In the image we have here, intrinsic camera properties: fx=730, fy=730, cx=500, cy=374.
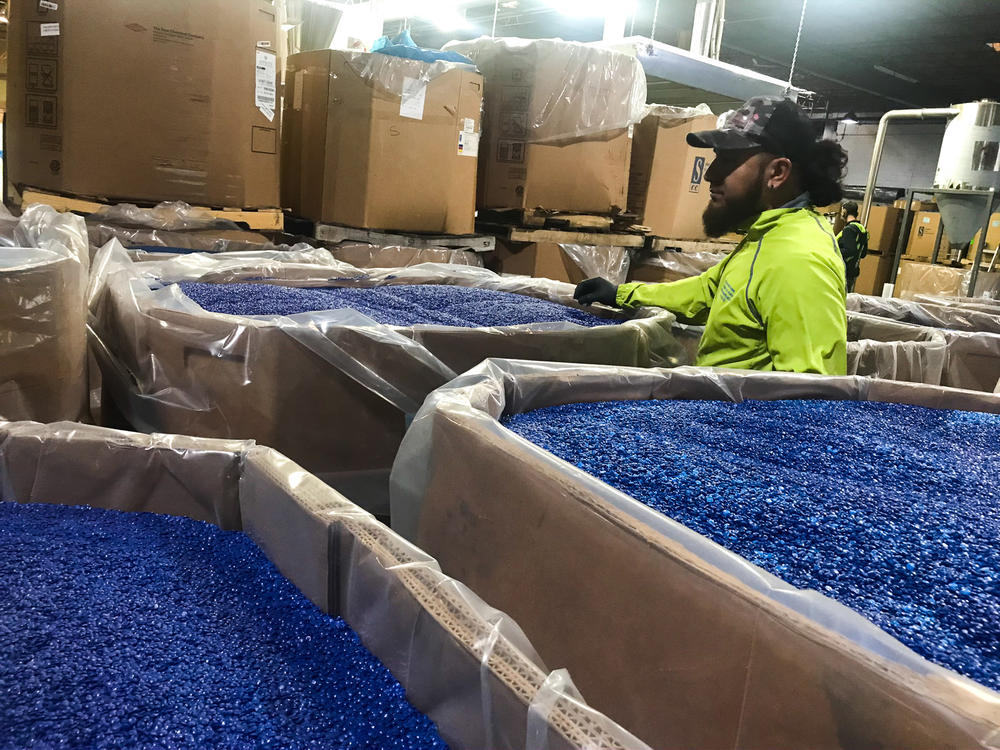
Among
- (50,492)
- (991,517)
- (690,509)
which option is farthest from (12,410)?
(991,517)

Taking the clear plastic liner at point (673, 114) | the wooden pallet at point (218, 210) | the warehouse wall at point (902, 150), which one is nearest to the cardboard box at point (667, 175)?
the clear plastic liner at point (673, 114)

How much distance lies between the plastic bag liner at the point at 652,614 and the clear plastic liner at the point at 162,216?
6.62 ft

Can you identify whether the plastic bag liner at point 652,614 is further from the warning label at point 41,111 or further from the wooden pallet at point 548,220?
the wooden pallet at point 548,220

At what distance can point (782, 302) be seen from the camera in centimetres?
176

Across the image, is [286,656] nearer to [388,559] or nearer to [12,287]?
[388,559]

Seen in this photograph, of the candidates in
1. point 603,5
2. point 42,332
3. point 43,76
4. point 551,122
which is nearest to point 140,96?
point 43,76

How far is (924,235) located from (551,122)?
19.9 feet

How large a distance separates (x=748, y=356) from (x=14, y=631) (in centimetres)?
167

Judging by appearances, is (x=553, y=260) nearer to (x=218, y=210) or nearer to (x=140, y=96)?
(x=218, y=210)

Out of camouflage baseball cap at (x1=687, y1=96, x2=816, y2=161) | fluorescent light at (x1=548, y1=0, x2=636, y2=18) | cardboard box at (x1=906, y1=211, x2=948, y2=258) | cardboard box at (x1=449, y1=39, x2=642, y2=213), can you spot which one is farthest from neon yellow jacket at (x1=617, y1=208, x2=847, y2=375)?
cardboard box at (x1=906, y1=211, x2=948, y2=258)

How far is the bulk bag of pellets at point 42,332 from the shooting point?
51.6 inches

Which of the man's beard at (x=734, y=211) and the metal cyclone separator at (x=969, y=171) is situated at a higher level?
the metal cyclone separator at (x=969, y=171)

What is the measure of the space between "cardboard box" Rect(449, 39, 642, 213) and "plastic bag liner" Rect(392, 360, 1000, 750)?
2.67 metres

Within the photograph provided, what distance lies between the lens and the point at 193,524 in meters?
0.95
